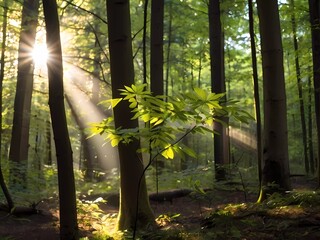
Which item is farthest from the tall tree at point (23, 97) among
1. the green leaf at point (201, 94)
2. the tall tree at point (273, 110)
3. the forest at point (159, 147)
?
the green leaf at point (201, 94)

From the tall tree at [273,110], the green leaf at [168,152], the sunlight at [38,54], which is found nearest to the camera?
the green leaf at [168,152]

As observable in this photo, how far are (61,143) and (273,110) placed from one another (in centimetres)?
368

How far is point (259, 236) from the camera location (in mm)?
4277

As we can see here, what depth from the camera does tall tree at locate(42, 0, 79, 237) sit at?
4.76 m

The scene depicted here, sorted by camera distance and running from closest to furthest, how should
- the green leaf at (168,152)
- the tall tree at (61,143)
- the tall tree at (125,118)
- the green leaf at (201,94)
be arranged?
the green leaf at (201,94) → the green leaf at (168,152) → the tall tree at (61,143) → the tall tree at (125,118)

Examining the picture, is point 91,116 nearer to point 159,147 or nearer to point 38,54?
point 38,54

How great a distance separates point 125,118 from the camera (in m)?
5.97

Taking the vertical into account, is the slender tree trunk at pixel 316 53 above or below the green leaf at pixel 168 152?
above

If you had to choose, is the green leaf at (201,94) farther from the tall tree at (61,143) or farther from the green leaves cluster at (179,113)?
the tall tree at (61,143)

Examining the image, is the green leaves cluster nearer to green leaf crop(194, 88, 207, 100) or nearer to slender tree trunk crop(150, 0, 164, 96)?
green leaf crop(194, 88, 207, 100)

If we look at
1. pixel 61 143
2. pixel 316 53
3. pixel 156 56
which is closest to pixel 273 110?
pixel 316 53

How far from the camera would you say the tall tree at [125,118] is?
600 centimetres

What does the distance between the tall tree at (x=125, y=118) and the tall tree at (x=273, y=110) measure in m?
2.19

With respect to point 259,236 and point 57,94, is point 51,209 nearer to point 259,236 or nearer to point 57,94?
point 57,94
